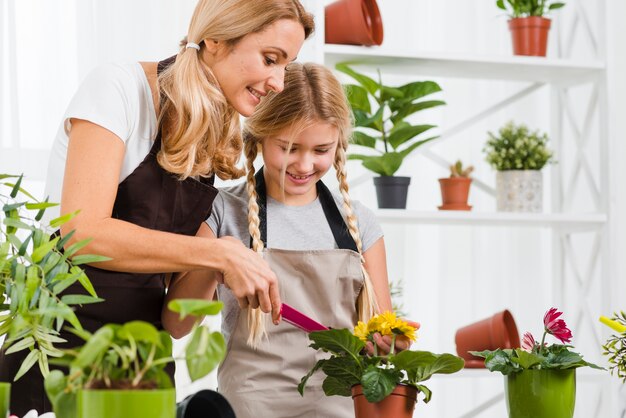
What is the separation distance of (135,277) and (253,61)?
0.42 m

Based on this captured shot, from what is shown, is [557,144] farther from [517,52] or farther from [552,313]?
[552,313]

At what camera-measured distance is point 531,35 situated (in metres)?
2.88

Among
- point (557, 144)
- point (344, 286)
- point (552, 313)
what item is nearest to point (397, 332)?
point (552, 313)

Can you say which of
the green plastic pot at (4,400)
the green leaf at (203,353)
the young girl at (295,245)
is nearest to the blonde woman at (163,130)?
the young girl at (295,245)

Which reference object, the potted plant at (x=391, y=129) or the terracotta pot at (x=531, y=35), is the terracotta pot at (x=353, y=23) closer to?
the potted plant at (x=391, y=129)

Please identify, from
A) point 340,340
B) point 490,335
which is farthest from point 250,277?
point 490,335

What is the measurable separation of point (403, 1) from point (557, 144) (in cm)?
77

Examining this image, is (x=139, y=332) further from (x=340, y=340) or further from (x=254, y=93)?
(x=254, y=93)

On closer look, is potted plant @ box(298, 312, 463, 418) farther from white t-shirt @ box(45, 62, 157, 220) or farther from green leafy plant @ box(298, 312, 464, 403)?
white t-shirt @ box(45, 62, 157, 220)

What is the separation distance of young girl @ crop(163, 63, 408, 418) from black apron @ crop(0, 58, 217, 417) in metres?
0.07

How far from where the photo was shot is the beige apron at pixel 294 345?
1580 mm

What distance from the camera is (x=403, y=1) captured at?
125 inches

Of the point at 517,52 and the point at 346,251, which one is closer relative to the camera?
the point at 346,251

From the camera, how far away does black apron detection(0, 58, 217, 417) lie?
1.40 m
